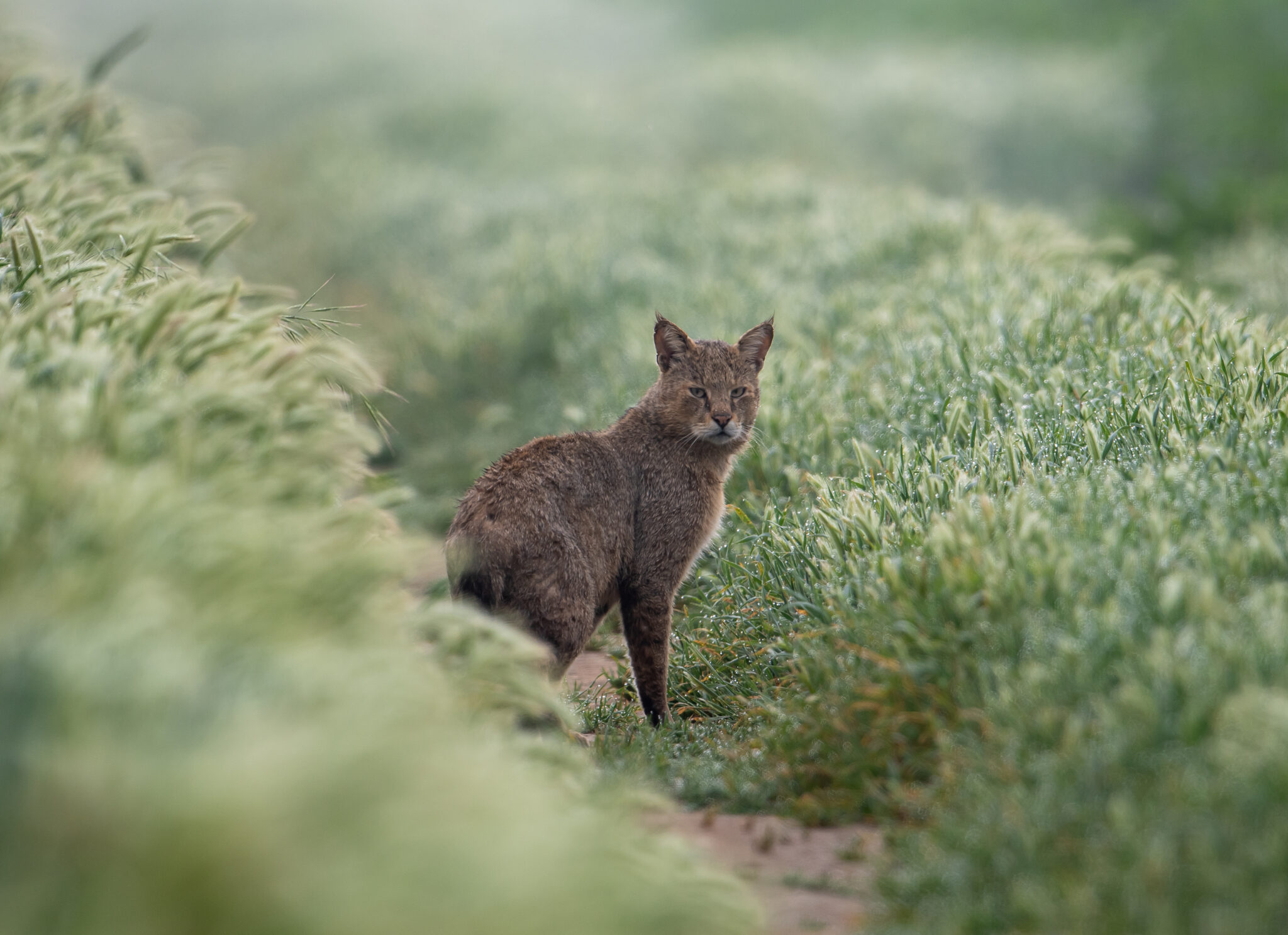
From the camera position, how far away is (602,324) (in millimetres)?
9125

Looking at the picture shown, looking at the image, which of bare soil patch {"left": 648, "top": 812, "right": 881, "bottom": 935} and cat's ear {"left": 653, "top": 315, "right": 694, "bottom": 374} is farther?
cat's ear {"left": 653, "top": 315, "right": 694, "bottom": 374}

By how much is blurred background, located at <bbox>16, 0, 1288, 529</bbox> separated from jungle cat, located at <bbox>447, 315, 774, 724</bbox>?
79.2 inches

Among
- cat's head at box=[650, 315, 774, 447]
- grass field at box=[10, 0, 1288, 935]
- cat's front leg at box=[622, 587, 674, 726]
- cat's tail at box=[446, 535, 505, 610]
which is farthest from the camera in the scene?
A: cat's head at box=[650, 315, 774, 447]

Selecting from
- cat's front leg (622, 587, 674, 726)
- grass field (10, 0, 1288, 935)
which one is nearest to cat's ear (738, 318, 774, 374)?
grass field (10, 0, 1288, 935)

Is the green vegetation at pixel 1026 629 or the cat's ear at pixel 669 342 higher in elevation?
the cat's ear at pixel 669 342

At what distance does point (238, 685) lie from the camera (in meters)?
2.37

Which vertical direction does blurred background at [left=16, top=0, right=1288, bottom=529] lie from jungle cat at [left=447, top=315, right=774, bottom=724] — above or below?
above

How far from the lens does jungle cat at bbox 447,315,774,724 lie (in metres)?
4.37

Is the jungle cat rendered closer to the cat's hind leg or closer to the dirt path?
the cat's hind leg

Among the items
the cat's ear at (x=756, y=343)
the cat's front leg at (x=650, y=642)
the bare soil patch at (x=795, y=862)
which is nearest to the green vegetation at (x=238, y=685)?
the bare soil patch at (x=795, y=862)

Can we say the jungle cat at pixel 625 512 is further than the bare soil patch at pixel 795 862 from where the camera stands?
Yes

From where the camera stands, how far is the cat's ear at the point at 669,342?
531 cm

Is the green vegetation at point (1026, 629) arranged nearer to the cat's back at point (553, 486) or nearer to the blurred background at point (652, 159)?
the cat's back at point (553, 486)

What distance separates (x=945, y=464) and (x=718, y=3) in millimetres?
27902
